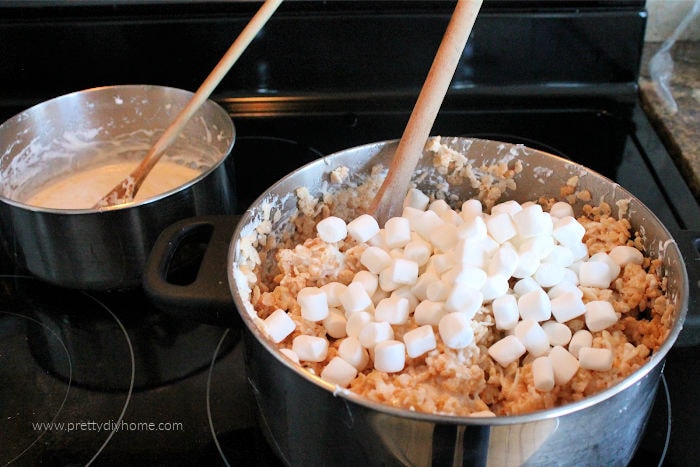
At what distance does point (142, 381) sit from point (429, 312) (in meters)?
0.41

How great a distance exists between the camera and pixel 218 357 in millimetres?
990

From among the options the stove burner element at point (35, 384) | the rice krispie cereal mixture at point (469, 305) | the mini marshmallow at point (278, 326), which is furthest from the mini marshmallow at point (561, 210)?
the stove burner element at point (35, 384)

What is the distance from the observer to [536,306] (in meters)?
0.84

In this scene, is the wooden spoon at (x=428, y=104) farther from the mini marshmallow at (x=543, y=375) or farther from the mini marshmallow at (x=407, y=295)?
the mini marshmallow at (x=543, y=375)

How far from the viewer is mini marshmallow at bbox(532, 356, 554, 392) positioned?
2.53ft

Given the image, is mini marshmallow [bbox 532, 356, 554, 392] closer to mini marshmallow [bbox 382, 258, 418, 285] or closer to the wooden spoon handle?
mini marshmallow [bbox 382, 258, 418, 285]

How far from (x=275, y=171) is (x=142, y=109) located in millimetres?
279

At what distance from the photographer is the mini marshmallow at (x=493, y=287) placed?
0.84m

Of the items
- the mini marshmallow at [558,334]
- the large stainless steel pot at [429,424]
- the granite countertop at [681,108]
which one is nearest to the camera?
the large stainless steel pot at [429,424]

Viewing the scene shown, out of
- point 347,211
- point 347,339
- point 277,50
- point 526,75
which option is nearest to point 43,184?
point 277,50

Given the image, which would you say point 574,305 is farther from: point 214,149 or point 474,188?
point 214,149

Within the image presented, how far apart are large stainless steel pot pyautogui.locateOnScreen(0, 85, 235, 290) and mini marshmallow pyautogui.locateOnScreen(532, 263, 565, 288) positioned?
482mm

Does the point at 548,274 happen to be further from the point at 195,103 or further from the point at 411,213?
the point at 195,103

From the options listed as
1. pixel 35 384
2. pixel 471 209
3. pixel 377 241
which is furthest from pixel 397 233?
pixel 35 384
